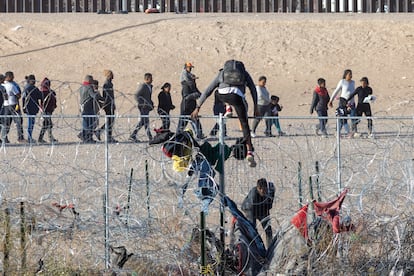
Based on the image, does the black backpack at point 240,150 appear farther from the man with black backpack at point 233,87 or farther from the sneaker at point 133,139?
the sneaker at point 133,139

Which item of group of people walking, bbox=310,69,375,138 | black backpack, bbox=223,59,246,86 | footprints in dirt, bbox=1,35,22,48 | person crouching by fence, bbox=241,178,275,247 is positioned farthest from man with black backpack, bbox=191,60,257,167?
footprints in dirt, bbox=1,35,22,48

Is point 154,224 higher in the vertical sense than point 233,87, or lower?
lower

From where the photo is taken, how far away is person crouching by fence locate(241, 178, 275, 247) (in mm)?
12531

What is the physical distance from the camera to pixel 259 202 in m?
12.6

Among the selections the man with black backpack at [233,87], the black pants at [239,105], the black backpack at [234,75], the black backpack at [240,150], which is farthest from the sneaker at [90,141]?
the black backpack at [240,150]

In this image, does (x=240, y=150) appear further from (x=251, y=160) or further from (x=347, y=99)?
(x=347, y=99)

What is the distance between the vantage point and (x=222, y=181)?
39.4 ft

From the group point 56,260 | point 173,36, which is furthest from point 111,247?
point 173,36

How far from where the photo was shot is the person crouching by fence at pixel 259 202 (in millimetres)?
12531

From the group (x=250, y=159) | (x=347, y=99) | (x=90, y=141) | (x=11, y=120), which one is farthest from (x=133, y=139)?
(x=347, y=99)

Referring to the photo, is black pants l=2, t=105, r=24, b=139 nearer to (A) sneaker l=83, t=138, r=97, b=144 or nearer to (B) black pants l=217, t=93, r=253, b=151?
(A) sneaker l=83, t=138, r=97, b=144

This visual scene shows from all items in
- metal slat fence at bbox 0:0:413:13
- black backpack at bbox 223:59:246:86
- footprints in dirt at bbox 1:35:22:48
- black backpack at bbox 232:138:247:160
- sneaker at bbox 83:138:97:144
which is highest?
metal slat fence at bbox 0:0:413:13

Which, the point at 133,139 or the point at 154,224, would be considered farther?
the point at 133,139

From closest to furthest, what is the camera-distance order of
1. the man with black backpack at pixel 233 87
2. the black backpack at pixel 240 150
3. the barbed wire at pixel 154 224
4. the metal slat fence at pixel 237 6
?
1. the barbed wire at pixel 154 224
2. the black backpack at pixel 240 150
3. the man with black backpack at pixel 233 87
4. the metal slat fence at pixel 237 6
